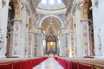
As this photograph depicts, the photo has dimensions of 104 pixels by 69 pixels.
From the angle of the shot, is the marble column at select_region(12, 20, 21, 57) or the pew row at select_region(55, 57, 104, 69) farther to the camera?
the marble column at select_region(12, 20, 21, 57)

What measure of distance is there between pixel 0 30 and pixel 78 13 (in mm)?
7895

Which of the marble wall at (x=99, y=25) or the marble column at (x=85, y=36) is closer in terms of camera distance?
the marble wall at (x=99, y=25)

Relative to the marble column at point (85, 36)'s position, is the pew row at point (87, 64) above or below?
below

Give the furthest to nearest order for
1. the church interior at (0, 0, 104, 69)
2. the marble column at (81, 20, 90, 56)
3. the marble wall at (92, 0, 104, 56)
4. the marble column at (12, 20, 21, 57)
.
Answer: the marble column at (12, 20, 21, 57), the marble column at (81, 20, 90, 56), the marble wall at (92, 0, 104, 56), the church interior at (0, 0, 104, 69)

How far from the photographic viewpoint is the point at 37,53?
29812 mm

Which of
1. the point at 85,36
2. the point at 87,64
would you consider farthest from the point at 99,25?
the point at 87,64

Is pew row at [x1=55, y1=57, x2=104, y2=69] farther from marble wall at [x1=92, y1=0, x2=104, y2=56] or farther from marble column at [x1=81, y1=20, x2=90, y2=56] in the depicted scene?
marble column at [x1=81, y1=20, x2=90, y2=56]

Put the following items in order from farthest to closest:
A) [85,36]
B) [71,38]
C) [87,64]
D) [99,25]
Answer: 1. [71,38]
2. [85,36]
3. [99,25]
4. [87,64]

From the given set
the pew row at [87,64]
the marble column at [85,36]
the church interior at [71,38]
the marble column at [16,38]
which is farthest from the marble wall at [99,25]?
the marble column at [16,38]

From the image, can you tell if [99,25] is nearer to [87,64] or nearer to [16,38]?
[87,64]

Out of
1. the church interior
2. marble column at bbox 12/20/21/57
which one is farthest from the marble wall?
marble column at bbox 12/20/21/57

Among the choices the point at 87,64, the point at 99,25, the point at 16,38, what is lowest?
the point at 87,64

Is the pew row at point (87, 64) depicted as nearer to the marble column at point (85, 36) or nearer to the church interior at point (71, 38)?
the church interior at point (71, 38)

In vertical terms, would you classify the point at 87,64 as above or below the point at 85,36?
below
